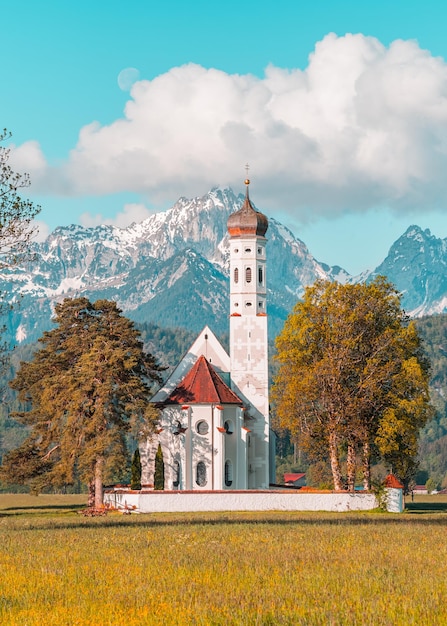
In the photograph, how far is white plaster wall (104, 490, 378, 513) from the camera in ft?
206

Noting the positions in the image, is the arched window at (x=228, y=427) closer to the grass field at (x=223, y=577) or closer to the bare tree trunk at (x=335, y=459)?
the bare tree trunk at (x=335, y=459)

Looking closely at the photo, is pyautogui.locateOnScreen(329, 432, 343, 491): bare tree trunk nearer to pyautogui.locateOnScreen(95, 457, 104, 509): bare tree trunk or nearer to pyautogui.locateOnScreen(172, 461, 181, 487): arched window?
pyautogui.locateOnScreen(95, 457, 104, 509): bare tree trunk

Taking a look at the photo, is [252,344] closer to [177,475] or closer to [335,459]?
[177,475]

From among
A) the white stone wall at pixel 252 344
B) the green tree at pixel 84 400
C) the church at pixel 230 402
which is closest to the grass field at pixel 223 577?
the green tree at pixel 84 400

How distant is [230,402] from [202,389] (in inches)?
93.1

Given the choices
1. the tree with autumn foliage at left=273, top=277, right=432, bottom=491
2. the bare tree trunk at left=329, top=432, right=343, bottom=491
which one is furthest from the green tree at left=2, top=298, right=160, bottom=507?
the bare tree trunk at left=329, top=432, right=343, bottom=491

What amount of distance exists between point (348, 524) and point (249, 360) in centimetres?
3865

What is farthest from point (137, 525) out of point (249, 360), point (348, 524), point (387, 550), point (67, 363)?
point (249, 360)

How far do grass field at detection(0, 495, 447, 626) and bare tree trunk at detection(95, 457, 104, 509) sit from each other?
24.5 m

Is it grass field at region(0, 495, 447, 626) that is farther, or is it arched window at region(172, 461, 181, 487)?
arched window at region(172, 461, 181, 487)

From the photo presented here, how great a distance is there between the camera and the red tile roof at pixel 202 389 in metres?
78.3

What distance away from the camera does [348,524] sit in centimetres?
4584

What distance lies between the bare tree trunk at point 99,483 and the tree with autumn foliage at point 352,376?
11.9 meters

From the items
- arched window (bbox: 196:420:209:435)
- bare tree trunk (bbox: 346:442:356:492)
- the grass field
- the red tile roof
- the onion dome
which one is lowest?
the grass field
